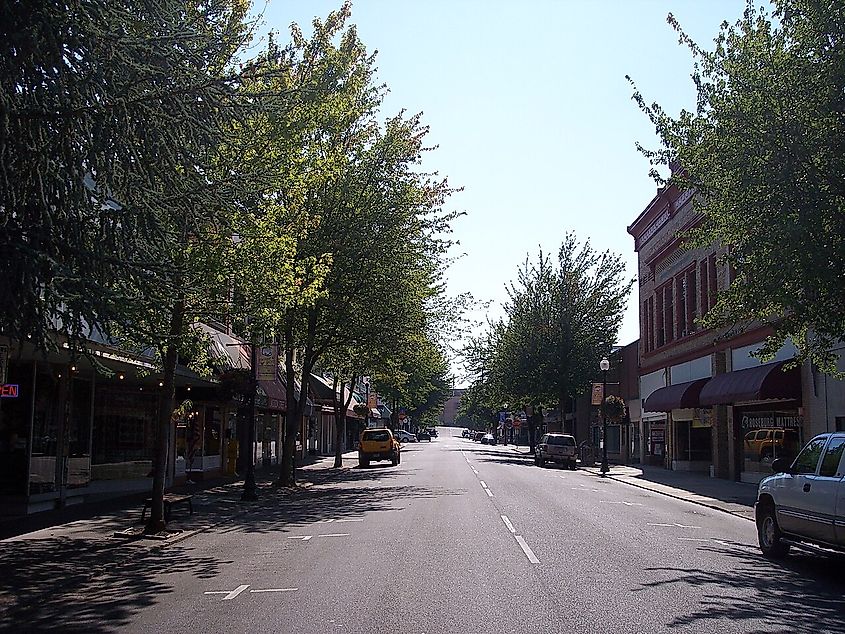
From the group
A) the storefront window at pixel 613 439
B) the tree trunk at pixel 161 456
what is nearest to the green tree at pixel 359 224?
the tree trunk at pixel 161 456

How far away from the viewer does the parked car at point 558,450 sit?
4703cm

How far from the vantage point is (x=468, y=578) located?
11.7 metres

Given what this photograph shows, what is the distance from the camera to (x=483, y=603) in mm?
10008

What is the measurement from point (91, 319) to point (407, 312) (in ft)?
67.7

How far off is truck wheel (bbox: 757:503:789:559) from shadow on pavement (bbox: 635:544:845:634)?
0.55ft

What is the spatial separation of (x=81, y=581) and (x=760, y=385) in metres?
21.5

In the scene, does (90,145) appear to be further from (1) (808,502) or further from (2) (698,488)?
(2) (698,488)

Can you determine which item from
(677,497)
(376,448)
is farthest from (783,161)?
(376,448)

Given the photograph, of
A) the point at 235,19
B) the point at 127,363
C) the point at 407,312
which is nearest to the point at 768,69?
the point at 235,19

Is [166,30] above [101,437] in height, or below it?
above

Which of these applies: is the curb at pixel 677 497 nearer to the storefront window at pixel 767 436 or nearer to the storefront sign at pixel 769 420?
the storefront window at pixel 767 436

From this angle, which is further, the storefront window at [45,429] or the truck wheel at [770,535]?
the storefront window at [45,429]

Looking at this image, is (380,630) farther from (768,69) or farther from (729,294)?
(768,69)

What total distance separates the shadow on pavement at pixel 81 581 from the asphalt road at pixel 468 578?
63 mm
